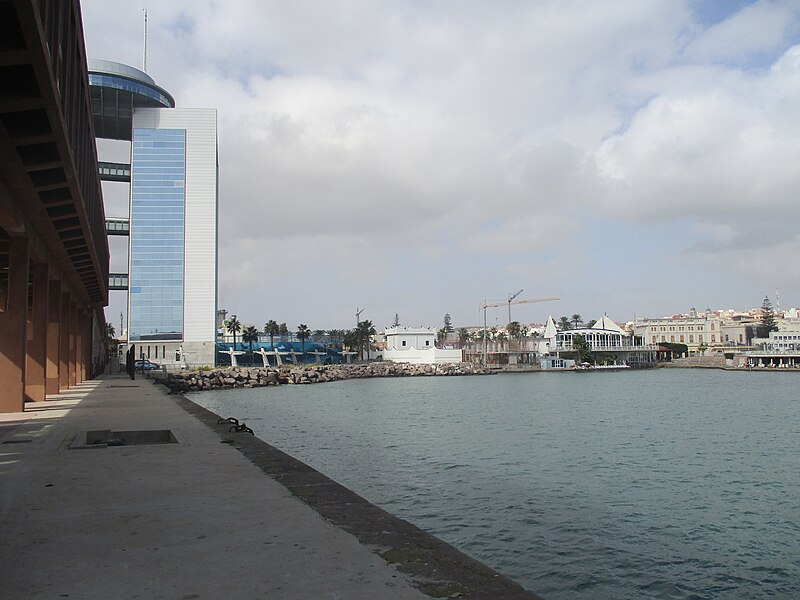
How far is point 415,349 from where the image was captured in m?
155

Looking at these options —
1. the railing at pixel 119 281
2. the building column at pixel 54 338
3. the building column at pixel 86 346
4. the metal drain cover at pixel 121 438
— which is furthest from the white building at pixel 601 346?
the metal drain cover at pixel 121 438

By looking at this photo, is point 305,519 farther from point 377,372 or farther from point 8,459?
point 377,372

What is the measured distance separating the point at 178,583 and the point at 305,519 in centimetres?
272

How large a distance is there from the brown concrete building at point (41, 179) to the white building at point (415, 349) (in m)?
115

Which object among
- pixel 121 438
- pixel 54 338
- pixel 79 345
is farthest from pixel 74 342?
pixel 121 438

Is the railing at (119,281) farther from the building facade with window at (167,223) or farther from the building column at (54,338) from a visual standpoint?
the building column at (54,338)

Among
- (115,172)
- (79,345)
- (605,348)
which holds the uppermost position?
(115,172)

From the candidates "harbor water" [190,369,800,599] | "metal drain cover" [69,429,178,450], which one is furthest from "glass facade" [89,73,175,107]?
"metal drain cover" [69,429,178,450]

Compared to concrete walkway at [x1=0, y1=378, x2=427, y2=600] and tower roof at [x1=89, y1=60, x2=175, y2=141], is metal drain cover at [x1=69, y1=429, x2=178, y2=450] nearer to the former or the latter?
concrete walkway at [x1=0, y1=378, x2=427, y2=600]

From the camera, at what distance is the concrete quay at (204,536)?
587cm

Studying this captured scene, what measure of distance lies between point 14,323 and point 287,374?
7406 centimetres

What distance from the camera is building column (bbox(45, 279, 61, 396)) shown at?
3494 centimetres

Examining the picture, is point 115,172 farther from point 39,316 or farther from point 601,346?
point 601,346

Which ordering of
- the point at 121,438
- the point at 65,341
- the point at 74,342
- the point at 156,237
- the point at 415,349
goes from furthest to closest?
the point at 415,349
the point at 156,237
the point at 74,342
the point at 65,341
the point at 121,438
